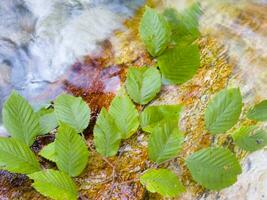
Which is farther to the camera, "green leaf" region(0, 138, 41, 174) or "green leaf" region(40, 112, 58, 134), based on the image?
"green leaf" region(40, 112, 58, 134)

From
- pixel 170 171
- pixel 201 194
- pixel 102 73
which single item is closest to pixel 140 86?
pixel 102 73

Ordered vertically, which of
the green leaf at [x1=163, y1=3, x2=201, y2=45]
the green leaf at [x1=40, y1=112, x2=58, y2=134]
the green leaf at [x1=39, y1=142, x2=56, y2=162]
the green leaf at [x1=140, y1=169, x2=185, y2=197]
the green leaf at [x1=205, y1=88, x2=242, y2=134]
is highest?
the green leaf at [x1=163, y1=3, x2=201, y2=45]

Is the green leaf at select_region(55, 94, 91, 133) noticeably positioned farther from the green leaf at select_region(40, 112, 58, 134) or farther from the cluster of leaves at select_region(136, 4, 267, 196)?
the cluster of leaves at select_region(136, 4, 267, 196)

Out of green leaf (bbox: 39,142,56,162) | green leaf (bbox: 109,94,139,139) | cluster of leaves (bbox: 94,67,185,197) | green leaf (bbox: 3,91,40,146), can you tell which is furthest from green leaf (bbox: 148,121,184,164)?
green leaf (bbox: 3,91,40,146)

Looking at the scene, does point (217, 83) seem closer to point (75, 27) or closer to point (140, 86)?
point (140, 86)

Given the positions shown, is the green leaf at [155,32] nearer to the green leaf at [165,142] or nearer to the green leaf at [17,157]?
the green leaf at [165,142]

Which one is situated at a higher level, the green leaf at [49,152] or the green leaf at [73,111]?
the green leaf at [73,111]

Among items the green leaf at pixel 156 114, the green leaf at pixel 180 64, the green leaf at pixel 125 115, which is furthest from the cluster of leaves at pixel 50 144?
the green leaf at pixel 180 64
